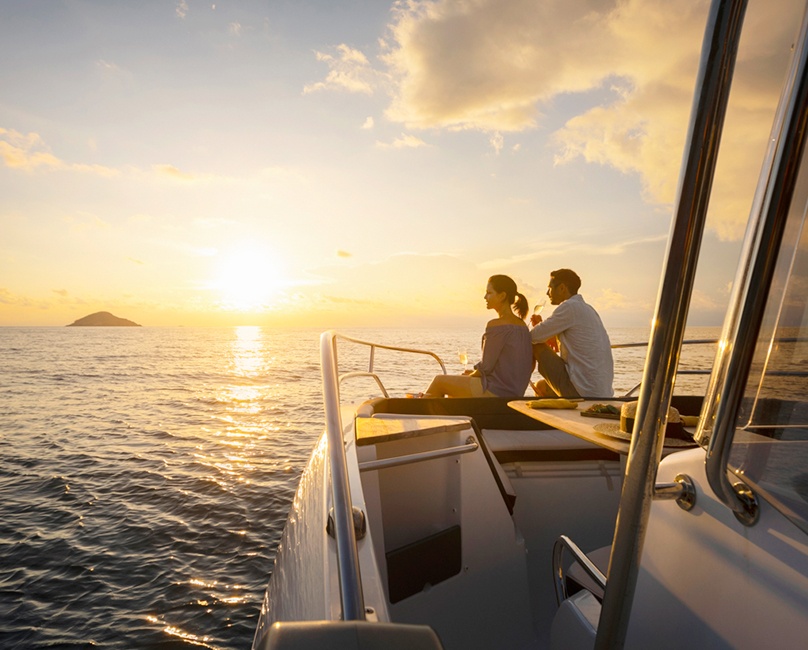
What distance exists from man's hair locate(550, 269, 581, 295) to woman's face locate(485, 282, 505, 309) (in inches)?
20.5

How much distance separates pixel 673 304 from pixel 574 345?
12.6 feet

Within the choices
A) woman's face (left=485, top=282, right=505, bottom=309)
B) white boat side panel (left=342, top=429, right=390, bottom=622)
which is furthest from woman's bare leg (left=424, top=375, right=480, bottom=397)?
white boat side panel (left=342, top=429, right=390, bottom=622)

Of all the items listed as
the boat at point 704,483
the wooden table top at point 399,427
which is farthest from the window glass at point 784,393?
the wooden table top at point 399,427

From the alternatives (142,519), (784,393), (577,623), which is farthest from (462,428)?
(142,519)

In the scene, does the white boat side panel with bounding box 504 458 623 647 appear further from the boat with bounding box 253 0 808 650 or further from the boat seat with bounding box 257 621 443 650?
the boat seat with bounding box 257 621 443 650

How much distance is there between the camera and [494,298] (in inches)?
174

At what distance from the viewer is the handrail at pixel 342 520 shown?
868 millimetres

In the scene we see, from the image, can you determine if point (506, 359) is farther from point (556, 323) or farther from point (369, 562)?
point (369, 562)

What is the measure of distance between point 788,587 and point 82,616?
447 centimetres

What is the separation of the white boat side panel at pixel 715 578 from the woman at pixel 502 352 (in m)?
3.13

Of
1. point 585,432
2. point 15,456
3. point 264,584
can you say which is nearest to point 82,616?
point 264,584

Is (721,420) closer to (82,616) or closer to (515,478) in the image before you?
(515,478)

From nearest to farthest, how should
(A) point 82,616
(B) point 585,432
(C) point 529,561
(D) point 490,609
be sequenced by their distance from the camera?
1. (B) point 585,432
2. (D) point 490,609
3. (C) point 529,561
4. (A) point 82,616

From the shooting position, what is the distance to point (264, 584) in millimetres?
4145
